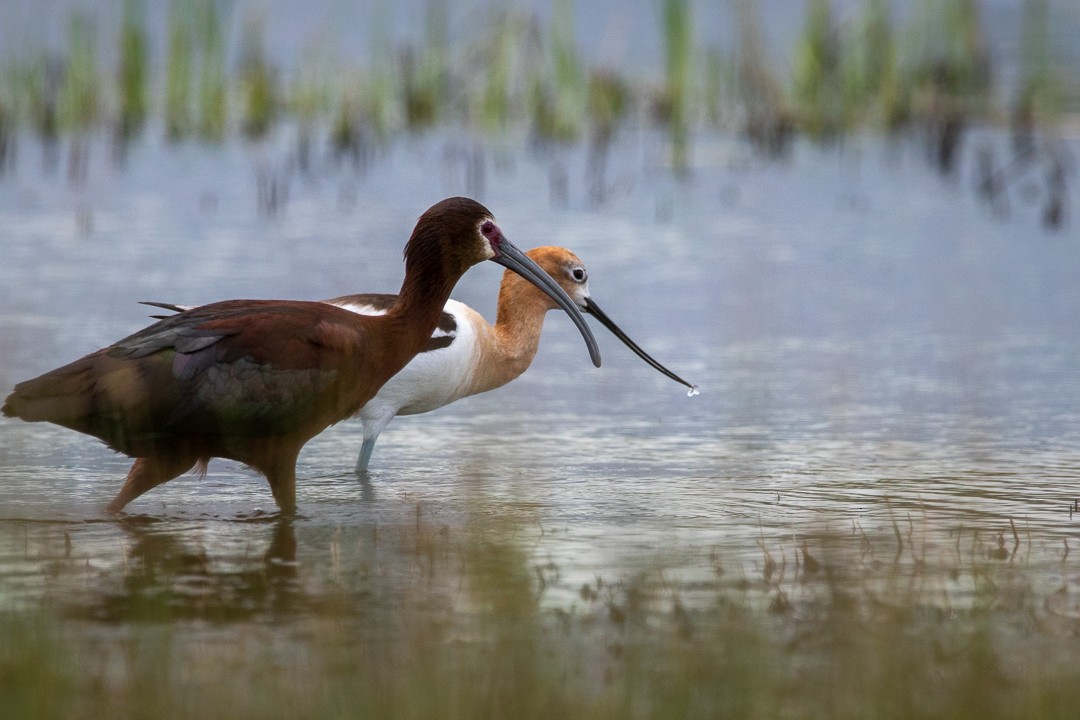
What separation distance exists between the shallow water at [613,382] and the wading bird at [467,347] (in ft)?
0.77

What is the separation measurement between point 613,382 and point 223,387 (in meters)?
3.76

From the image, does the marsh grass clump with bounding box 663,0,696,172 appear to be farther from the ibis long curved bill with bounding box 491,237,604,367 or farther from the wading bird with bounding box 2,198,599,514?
the wading bird with bounding box 2,198,599,514

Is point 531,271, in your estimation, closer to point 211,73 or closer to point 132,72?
point 211,73

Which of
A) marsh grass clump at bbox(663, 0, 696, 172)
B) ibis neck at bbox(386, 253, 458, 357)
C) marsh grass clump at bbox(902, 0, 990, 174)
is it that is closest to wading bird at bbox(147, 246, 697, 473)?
ibis neck at bbox(386, 253, 458, 357)

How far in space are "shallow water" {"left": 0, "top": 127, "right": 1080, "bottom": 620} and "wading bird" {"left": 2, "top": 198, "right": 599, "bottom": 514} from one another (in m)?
0.24

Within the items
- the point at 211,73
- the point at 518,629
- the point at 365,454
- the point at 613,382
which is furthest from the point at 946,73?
the point at 518,629

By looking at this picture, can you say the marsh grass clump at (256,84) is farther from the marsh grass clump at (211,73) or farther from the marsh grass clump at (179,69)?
the marsh grass clump at (179,69)

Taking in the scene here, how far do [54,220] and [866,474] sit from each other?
9029 mm

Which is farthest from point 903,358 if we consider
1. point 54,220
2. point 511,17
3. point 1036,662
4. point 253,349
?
point 511,17

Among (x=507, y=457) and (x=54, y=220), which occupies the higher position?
(x=54, y=220)

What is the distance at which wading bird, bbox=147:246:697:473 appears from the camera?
24.1 ft

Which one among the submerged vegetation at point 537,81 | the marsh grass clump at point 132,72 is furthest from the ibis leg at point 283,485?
the marsh grass clump at point 132,72

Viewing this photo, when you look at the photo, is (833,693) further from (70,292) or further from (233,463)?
(70,292)

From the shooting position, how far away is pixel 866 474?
710 cm
